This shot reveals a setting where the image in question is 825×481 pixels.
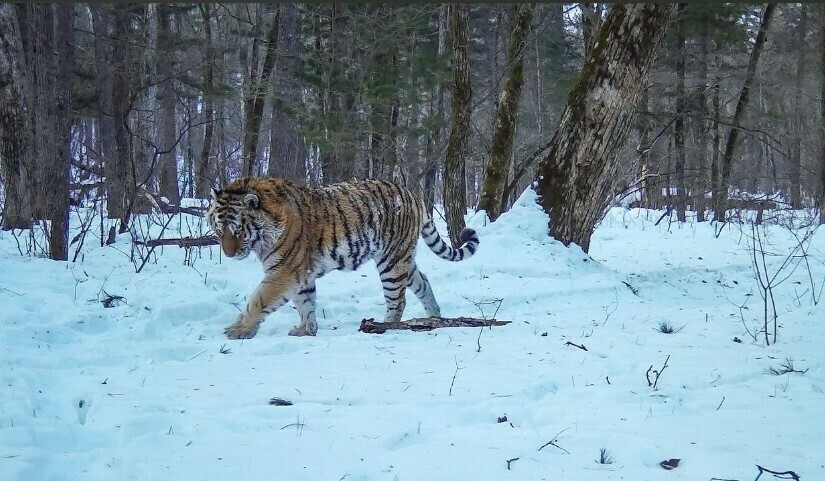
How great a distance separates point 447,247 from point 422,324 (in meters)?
1.47

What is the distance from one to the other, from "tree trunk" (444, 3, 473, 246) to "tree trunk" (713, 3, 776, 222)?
821cm

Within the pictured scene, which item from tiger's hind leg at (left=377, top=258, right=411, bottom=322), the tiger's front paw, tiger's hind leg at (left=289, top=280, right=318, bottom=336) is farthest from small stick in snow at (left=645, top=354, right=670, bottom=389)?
the tiger's front paw

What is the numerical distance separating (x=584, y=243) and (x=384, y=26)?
9.08 metres

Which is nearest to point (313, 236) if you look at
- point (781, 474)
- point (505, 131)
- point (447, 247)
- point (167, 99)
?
point (447, 247)

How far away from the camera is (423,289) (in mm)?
6383

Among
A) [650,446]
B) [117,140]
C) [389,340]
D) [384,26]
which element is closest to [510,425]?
[650,446]

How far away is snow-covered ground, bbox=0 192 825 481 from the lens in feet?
9.20

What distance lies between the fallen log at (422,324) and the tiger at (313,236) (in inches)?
23.2

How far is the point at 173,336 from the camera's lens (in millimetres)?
4918

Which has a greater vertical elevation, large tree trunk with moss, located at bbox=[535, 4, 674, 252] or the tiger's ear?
large tree trunk with moss, located at bbox=[535, 4, 674, 252]

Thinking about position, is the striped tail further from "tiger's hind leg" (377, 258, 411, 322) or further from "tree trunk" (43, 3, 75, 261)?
"tree trunk" (43, 3, 75, 261)

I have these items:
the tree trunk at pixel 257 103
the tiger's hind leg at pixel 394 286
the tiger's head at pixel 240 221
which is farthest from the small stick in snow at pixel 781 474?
the tree trunk at pixel 257 103

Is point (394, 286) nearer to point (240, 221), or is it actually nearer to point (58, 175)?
point (240, 221)

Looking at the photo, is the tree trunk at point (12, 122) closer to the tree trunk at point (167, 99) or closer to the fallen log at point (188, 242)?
the fallen log at point (188, 242)
